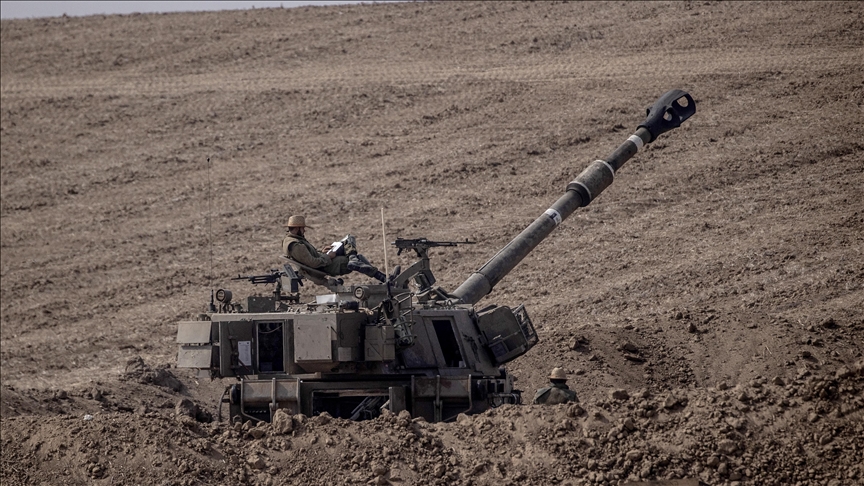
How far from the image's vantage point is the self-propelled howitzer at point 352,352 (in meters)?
15.2

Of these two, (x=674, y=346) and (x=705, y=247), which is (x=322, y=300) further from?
(x=705, y=247)

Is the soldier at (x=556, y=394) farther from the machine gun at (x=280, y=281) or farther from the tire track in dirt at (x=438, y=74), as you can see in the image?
the tire track in dirt at (x=438, y=74)

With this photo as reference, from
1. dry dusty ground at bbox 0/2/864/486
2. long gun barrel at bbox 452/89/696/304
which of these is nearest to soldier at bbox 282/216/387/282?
long gun barrel at bbox 452/89/696/304

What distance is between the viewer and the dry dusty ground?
13.9 metres

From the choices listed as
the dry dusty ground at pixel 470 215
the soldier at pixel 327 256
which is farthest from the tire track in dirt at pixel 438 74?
the soldier at pixel 327 256

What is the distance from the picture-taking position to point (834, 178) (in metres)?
26.3

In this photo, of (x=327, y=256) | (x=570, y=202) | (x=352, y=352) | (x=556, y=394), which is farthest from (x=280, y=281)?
(x=570, y=202)

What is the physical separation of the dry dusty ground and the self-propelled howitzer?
885mm

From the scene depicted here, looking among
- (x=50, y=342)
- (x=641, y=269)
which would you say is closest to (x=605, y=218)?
(x=641, y=269)

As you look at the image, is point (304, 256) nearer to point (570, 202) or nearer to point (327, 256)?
point (327, 256)

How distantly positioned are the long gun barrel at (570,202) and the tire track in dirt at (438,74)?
27.0ft

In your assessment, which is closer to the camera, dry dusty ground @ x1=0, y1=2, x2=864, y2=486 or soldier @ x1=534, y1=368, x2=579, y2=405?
dry dusty ground @ x1=0, y1=2, x2=864, y2=486

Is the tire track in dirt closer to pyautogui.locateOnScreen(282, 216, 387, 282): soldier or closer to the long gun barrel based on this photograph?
the long gun barrel

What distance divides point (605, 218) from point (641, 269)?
8.07 feet
